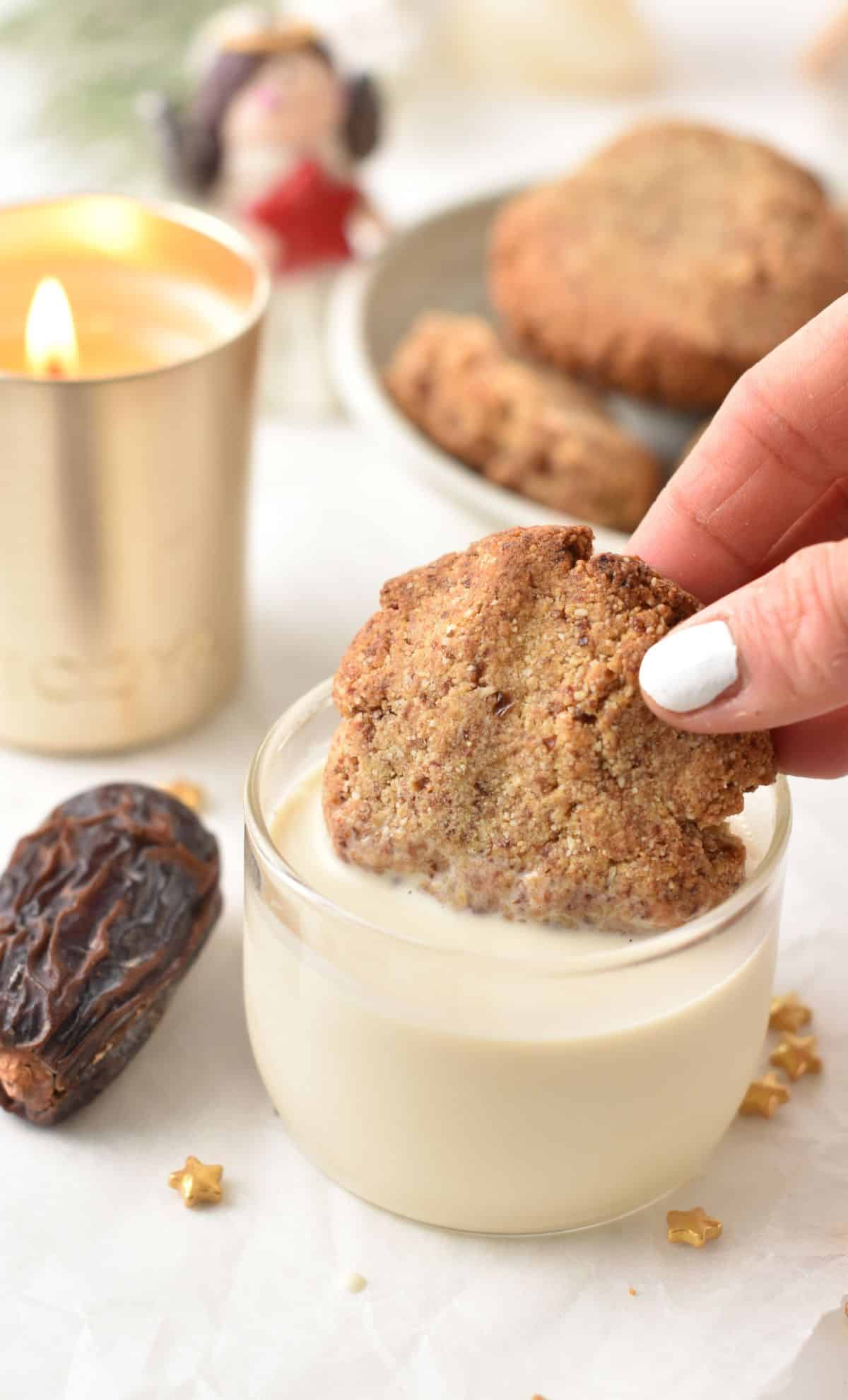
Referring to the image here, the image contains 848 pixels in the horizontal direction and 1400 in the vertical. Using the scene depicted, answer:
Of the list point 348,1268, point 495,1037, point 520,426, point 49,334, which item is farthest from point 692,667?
point 520,426

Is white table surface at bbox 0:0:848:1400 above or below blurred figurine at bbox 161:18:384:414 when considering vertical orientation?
below

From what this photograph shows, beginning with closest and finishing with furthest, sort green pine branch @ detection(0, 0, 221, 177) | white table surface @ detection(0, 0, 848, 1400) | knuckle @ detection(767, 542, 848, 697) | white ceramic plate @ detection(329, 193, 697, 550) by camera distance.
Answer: knuckle @ detection(767, 542, 848, 697) → white table surface @ detection(0, 0, 848, 1400) → white ceramic plate @ detection(329, 193, 697, 550) → green pine branch @ detection(0, 0, 221, 177)

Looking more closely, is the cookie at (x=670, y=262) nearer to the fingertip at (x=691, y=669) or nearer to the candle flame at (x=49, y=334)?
the candle flame at (x=49, y=334)

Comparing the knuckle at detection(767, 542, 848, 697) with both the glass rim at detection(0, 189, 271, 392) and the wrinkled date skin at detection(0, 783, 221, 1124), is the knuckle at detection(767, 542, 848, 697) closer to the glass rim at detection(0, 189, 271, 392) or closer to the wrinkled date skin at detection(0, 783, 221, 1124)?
the wrinkled date skin at detection(0, 783, 221, 1124)

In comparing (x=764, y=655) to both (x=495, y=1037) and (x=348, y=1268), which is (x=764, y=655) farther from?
(x=348, y=1268)

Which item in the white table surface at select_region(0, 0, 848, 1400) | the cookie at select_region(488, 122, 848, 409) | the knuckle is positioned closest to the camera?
the knuckle

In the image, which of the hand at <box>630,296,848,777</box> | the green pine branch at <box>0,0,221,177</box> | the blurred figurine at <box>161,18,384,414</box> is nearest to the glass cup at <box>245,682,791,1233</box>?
the hand at <box>630,296,848,777</box>

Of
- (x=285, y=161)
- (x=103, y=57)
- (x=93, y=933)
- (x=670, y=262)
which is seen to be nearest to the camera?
(x=93, y=933)
